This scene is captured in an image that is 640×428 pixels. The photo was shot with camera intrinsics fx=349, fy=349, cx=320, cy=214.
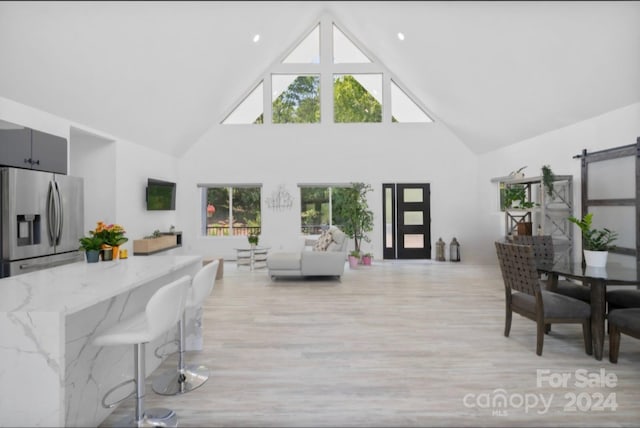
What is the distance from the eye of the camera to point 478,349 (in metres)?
3.26

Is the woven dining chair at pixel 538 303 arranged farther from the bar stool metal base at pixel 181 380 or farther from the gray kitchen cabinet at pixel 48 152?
the gray kitchen cabinet at pixel 48 152

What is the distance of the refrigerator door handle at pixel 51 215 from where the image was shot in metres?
4.05

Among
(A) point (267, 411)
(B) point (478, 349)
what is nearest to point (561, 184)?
(B) point (478, 349)

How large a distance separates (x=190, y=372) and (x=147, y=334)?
3.25ft

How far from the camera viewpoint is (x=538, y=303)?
10.2ft

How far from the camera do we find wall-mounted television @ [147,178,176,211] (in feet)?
23.6

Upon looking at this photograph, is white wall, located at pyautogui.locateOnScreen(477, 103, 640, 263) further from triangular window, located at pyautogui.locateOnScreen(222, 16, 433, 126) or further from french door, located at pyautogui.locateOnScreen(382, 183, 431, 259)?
triangular window, located at pyautogui.locateOnScreen(222, 16, 433, 126)

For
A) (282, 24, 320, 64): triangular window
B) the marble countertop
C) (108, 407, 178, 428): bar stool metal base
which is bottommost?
(108, 407, 178, 428): bar stool metal base

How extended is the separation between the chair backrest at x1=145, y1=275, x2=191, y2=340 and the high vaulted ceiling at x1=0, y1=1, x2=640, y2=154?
345 centimetres

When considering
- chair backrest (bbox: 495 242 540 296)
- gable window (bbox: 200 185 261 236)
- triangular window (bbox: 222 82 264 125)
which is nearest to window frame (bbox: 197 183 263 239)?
gable window (bbox: 200 185 261 236)

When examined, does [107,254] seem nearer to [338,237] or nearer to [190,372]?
[190,372]

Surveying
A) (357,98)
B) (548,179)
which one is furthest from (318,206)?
(548,179)

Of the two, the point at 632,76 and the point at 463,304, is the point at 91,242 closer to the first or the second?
the point at 463,304

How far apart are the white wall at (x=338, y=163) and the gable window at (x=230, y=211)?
0.25m
